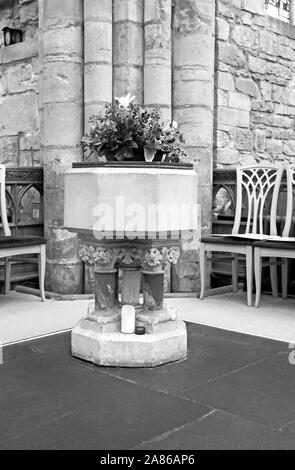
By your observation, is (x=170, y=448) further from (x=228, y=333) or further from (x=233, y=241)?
(x=233, y=241)

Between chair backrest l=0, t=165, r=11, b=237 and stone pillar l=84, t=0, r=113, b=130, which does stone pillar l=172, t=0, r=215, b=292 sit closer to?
stone pillar l=84, t=0, r=113, b=130

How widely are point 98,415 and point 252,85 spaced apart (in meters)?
4.36

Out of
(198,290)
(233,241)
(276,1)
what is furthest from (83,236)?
(276,1)

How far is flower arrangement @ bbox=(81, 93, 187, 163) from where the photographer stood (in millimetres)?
3025

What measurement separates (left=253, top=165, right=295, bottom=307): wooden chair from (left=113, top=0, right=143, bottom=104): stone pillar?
54.4 inches

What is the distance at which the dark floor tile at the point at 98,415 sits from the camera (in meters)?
2.09

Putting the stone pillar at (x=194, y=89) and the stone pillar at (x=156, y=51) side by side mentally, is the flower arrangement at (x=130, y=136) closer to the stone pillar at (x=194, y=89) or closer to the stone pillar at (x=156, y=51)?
the stone pillar at (x=156, y=51)

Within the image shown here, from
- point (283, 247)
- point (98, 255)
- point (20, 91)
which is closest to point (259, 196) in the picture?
point (283, 247)

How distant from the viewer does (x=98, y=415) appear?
2.33m

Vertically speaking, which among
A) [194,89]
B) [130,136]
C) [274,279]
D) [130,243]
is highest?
[194,89]

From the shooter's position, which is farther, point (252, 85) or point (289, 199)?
point (252, 85)

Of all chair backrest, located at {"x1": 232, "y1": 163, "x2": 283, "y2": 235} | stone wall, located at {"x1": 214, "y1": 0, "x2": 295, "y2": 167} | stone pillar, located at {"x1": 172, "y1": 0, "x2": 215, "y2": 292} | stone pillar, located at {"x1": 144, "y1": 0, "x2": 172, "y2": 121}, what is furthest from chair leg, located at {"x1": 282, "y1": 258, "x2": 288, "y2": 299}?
stone pillar, located at {"x1": 144, "y1": 0, "x2": 172, "y2": 121}

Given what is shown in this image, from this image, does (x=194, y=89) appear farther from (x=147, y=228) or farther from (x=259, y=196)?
(x=147, y=228)

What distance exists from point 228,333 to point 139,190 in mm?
1204
